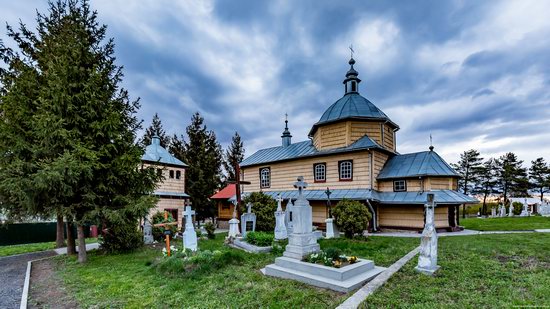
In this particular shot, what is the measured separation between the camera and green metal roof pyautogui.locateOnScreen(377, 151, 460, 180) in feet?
50.8

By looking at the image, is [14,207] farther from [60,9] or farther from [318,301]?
[318,301]

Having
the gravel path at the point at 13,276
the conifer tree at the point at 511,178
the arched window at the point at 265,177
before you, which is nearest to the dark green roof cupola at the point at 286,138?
the arched window at the point at 265,177

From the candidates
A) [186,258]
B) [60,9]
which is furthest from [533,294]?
[60,9]

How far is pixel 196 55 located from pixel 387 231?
14803 mm

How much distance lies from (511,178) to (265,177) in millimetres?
35455

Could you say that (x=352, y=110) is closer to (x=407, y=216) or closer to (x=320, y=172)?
(x=320, y=172)

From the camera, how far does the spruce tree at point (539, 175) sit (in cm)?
3731

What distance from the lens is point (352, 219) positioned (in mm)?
12195

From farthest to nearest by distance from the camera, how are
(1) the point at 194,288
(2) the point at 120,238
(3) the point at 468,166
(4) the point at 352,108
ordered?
1. (3) the point at 468,166
2. (4) the point at 352,108
3. (2) the point at 120,238
4. (1) the point at 194,288

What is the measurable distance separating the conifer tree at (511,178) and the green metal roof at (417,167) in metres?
28.5

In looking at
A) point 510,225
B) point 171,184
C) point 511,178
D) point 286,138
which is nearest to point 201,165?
point 171,184

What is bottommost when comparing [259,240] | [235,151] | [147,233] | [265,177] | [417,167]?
[147,233]

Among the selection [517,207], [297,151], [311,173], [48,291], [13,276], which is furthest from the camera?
[517,207]

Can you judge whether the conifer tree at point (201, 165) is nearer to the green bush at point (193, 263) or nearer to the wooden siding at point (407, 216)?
the wooden siding at point (407, 216)
